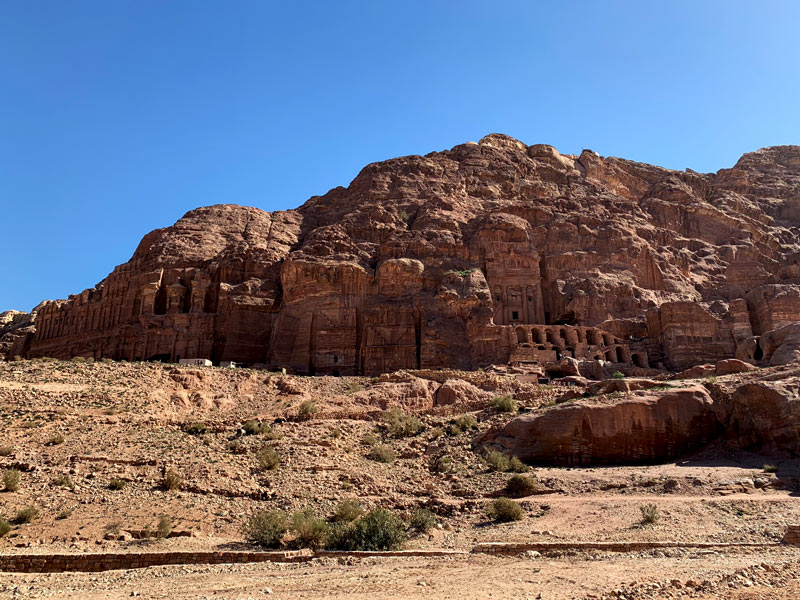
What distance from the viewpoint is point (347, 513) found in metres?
19.9

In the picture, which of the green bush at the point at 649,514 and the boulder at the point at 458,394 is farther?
the boulder at the point at 458,394

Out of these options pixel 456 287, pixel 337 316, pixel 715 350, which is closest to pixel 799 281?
pixel 715 350

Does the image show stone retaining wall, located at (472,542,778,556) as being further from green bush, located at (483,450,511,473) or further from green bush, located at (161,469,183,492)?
green bush, located at (161,469,183,492)

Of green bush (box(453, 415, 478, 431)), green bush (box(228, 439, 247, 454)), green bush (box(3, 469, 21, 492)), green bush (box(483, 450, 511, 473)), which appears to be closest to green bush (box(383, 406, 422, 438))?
green bush (box(453, 415, 478, 431))

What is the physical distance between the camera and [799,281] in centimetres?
5866

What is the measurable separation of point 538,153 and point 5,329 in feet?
182

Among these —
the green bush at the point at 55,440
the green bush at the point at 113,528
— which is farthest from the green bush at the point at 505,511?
the green bush at the point at 55,440

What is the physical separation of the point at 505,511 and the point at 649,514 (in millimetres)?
3896

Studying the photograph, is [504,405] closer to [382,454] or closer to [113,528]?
[382,454]

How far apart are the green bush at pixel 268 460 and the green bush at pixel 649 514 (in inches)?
490

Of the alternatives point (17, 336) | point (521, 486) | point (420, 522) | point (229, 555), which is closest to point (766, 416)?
point (521, 486)

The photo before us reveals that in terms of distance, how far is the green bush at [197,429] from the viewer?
2897 centimetres

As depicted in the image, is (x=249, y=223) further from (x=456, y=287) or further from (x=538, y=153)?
(x=538, y=153)

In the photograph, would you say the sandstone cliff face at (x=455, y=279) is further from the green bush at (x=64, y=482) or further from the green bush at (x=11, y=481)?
the green bush at (x=11, y=481)
